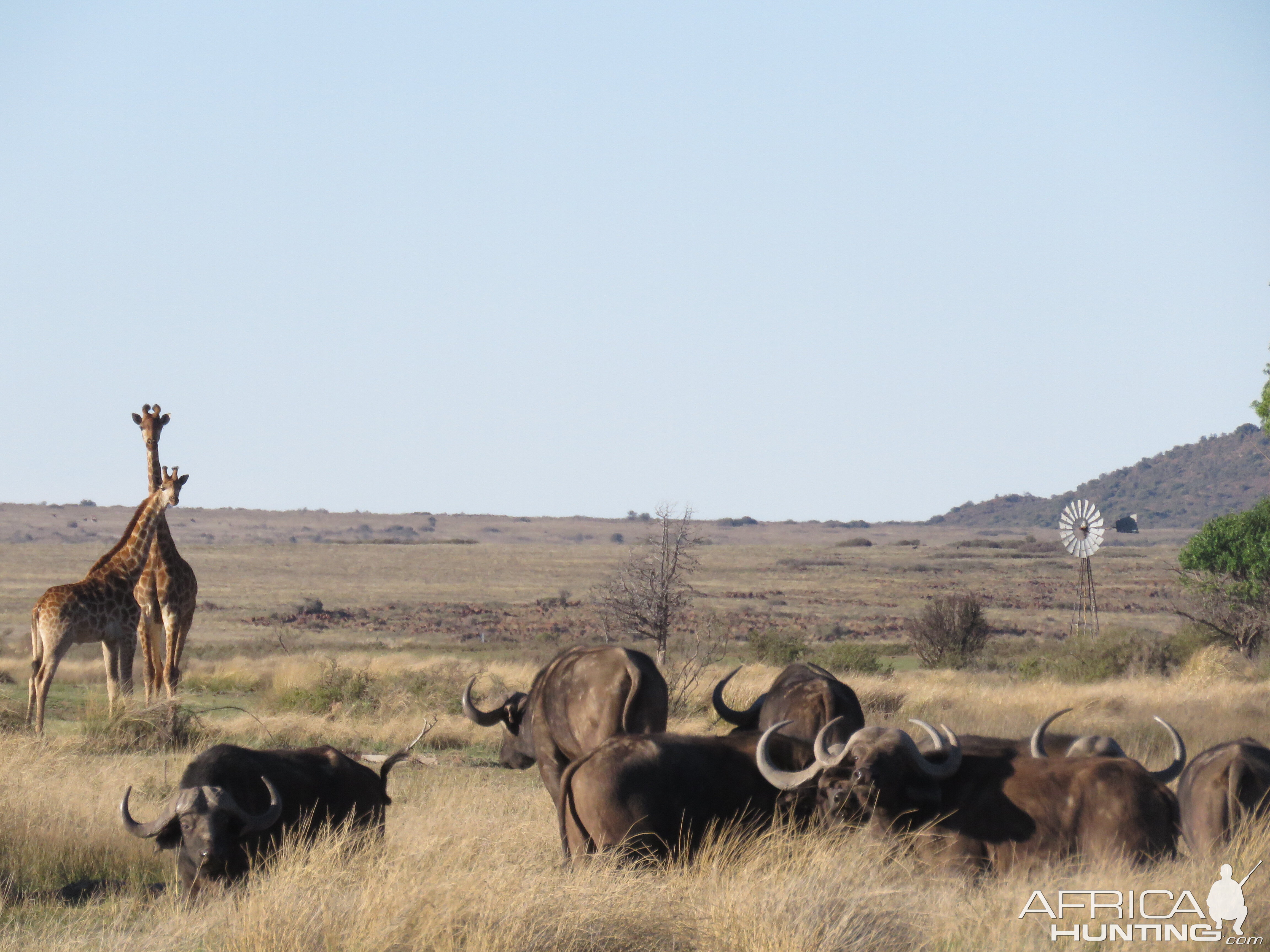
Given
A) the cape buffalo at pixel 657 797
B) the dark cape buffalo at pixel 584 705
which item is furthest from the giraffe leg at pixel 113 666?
the cape buffalo at pixel 657 797

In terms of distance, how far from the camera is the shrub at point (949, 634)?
33.5m

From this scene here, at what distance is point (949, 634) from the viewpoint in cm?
3369

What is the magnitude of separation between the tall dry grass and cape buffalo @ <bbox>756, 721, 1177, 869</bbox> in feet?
0.65

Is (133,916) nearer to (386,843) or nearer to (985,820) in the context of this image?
(386,843)

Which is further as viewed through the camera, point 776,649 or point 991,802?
point 776,649

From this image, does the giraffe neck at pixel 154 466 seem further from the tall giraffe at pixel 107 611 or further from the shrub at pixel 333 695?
the shrub at pixel 333 695

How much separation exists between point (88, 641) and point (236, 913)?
955 centimetres

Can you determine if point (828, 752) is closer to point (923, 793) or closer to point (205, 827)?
point (923, 793)

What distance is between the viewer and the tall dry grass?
20.7 feet

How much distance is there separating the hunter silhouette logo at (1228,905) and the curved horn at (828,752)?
83.2 inches

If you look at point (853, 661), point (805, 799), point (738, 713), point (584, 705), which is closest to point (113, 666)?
point (584, 705)

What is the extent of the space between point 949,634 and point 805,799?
26.6 m

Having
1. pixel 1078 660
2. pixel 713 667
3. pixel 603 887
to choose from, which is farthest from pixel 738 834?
pixel 1078 660

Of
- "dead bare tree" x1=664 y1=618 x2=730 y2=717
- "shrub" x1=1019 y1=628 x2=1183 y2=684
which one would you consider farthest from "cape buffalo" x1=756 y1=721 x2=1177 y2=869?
"shrub" x1=1019 y1=628 x2=1183 y2=684
